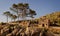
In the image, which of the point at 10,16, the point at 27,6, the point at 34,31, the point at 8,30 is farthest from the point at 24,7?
the point at 34,31

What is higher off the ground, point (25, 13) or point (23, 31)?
Answer: point (25, 13)

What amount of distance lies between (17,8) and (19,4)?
2.99 m

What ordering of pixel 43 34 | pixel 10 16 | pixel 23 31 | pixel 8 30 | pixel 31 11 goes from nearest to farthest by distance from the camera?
pixel 43 34
pixel 23 31
pixel 8 30
pixel 31 11
pixel 10 16

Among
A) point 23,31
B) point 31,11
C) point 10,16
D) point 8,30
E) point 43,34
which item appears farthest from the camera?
point 10,16

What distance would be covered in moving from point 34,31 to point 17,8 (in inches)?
2066

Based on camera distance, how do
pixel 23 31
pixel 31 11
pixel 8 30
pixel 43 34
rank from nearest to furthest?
pixel 43 34, pixel 23 31, pixel 8 30, pixel 31 11

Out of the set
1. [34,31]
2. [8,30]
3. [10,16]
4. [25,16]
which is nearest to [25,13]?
[25,16]

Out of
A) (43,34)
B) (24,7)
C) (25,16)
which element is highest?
(24,7)

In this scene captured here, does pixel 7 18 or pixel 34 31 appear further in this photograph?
pixel 7 18

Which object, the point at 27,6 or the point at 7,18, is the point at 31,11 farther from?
the point at 7,18

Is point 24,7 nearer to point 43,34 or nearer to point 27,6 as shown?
point 27,6

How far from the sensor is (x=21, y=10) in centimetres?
8944

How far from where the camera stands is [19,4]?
88562mm

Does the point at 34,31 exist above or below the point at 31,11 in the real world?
below
